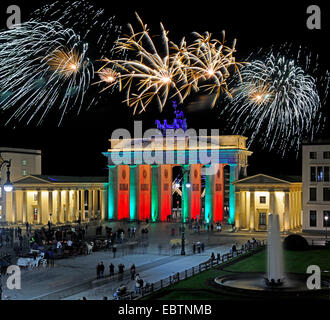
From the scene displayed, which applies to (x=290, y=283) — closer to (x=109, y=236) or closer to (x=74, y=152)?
(x=109, y=236)

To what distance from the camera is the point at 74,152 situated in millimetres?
114875

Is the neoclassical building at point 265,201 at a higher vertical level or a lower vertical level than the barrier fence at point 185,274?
higher

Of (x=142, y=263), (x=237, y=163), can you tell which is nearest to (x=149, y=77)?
(x=142, y=263)

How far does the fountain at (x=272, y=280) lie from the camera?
2959 cm

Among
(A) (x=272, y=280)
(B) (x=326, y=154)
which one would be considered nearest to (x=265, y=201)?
(B) (x=326, y=154)

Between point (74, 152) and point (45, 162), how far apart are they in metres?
6.37

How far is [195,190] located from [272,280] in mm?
57528

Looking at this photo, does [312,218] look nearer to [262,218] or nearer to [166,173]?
[262,218]

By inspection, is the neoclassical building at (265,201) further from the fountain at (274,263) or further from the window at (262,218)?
the fountain at (274,263)

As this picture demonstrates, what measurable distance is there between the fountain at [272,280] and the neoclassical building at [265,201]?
35961 mm

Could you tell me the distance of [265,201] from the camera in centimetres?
7231

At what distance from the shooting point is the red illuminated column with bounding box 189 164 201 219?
3423 inches

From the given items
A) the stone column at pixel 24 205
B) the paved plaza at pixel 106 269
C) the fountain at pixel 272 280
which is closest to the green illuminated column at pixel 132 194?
the stone column at pixel 24 205

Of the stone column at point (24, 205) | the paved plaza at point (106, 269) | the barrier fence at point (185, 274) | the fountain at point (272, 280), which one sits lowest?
the paved plaza at point (106, 269)
